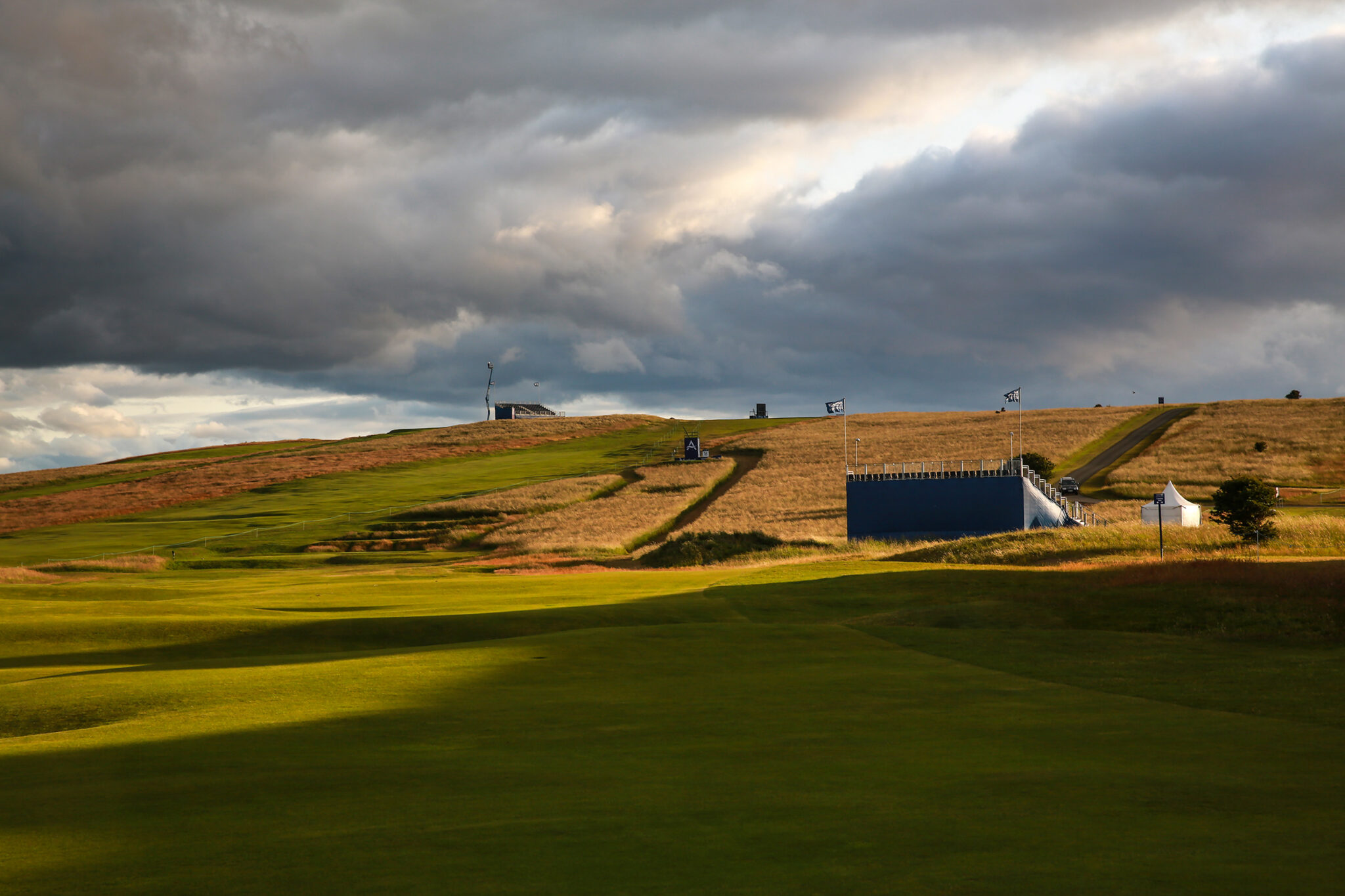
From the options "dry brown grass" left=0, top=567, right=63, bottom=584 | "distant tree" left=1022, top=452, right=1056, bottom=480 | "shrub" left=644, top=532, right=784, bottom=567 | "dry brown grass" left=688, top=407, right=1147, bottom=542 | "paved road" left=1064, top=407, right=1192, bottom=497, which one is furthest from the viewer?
"paved road" left=1064, top=407, right=1192, bottom=497

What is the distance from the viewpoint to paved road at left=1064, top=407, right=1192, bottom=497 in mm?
97688

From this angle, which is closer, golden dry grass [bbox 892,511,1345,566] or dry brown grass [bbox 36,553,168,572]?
golden dry grass [bbox 892,511,1345,566]

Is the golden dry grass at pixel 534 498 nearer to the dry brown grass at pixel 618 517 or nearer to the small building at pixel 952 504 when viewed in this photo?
the dry brown grass at pixel 618 517

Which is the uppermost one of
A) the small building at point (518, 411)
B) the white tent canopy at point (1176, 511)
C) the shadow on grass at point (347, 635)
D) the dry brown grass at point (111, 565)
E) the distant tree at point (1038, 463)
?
the small building at point (518, 411)

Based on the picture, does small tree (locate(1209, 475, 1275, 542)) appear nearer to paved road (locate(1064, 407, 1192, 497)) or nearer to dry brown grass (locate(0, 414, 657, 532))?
paved road (locate(1064, 407, 1192, 497))

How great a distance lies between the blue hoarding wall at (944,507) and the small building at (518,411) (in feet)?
384

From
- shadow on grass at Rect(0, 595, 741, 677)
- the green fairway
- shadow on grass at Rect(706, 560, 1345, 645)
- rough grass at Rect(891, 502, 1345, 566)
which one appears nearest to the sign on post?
rough grass at Rect(891, 502, 1345, 566)

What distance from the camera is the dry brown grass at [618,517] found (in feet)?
240

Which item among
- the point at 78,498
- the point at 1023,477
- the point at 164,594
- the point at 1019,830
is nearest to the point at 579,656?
the point at 1019,830

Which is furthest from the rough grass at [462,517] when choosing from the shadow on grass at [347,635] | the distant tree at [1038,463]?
the shadow on grass at [347,635]

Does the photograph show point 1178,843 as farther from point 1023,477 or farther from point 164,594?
point 1023,477

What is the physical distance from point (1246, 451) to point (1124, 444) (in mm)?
14918

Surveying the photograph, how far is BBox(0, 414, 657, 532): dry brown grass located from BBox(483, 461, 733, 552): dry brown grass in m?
38.1

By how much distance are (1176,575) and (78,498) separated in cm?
9965
